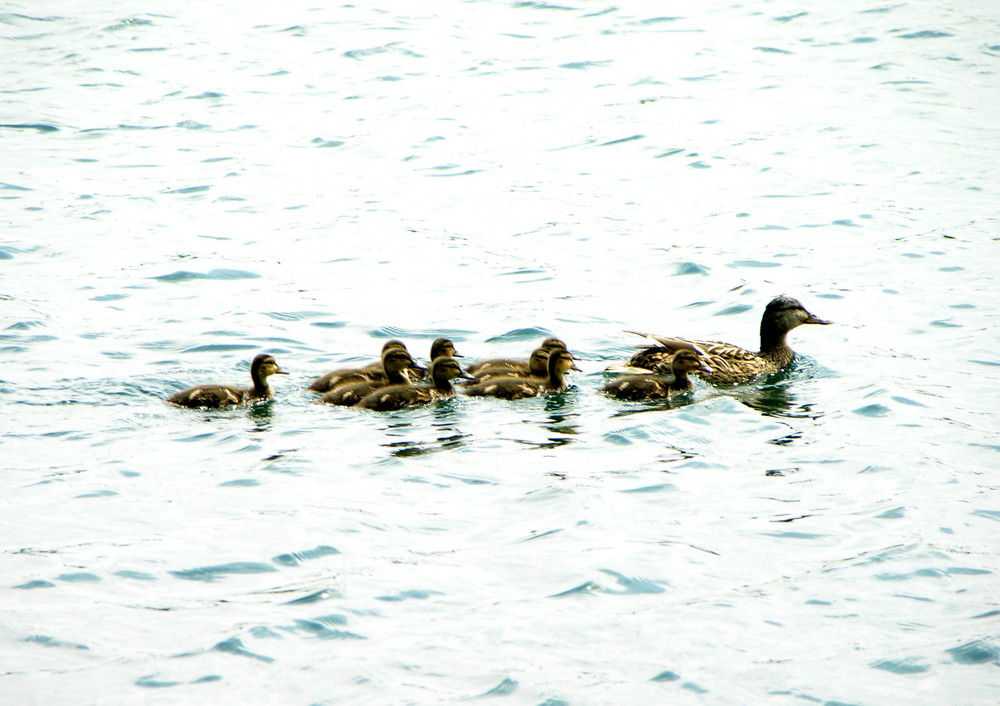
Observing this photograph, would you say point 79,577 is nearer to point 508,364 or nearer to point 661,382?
Answer: point 508,364

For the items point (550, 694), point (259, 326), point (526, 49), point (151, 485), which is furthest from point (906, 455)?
point (526, 49)

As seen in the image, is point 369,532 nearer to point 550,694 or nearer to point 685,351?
point 550,694

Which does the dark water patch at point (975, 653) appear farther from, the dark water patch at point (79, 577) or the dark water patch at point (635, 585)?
the dark water patch at point (79, 577)

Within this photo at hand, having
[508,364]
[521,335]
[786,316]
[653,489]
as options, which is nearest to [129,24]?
[521,335]

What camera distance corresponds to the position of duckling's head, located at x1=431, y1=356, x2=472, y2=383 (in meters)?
8.51

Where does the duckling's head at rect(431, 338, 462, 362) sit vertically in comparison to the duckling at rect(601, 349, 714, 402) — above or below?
above

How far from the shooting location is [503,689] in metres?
5.02

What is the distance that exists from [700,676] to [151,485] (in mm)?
3403

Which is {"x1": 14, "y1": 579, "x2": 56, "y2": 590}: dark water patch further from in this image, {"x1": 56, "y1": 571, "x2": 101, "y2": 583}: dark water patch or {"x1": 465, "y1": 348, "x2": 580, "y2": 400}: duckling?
{"x1": 465, "y1": 348, "x2": 580, "y2": 400}: duckling

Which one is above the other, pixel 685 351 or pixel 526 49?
pixel 526 49

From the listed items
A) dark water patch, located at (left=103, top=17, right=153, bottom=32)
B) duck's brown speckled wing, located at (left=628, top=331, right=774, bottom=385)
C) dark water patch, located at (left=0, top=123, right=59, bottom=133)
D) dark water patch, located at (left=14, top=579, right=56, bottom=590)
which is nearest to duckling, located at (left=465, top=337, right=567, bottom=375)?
duck's brown speckled wing, located at (left=628, top=331, right=774, bottom=385)

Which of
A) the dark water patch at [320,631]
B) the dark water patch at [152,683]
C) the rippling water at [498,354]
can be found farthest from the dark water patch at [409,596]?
the dark water patch at [152,683]

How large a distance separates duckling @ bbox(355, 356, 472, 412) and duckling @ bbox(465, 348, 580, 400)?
0.17 m

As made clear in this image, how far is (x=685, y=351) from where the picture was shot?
28.7 feet
